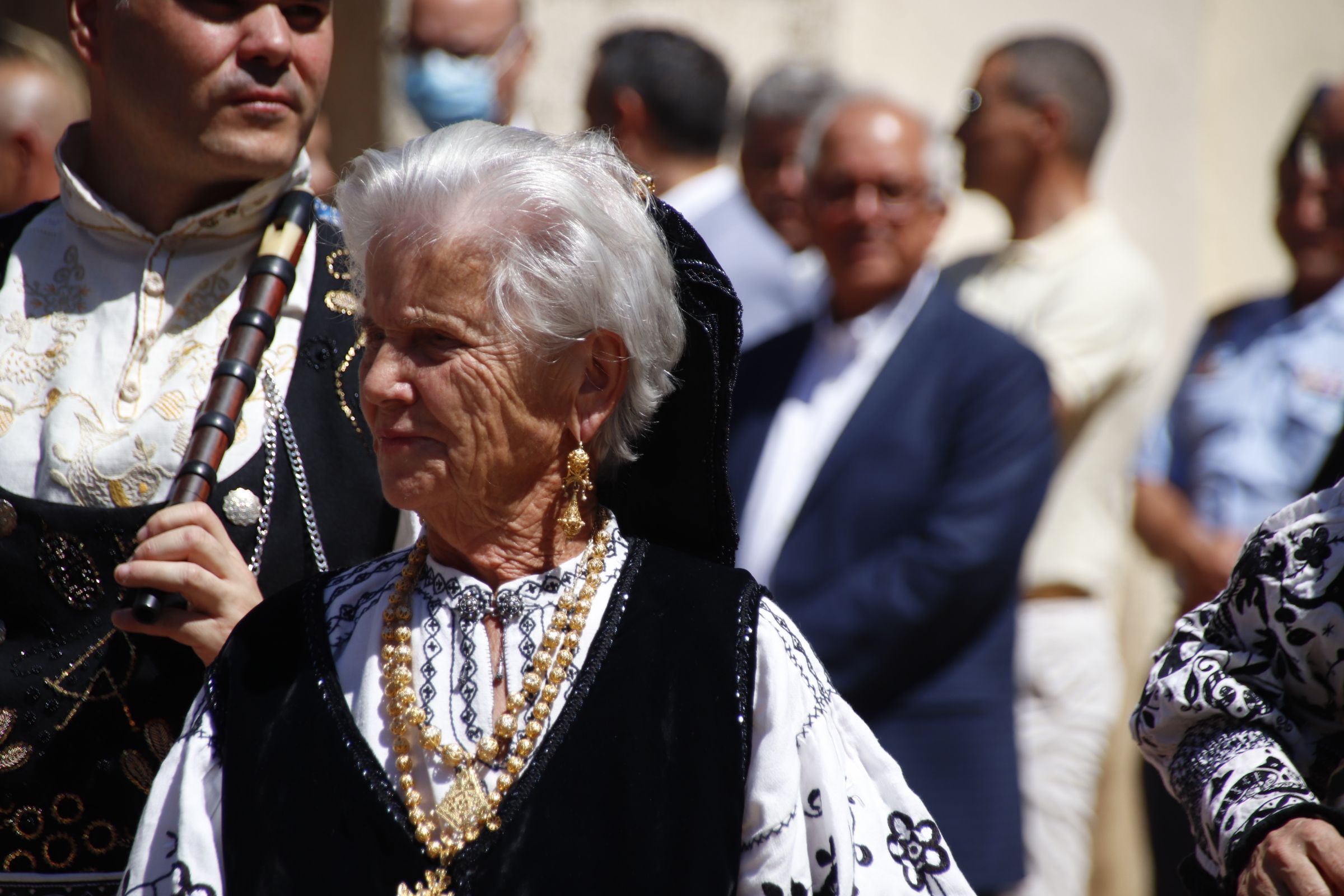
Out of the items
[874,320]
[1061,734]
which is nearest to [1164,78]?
[874,320]

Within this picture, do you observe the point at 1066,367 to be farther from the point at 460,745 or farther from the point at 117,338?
the point at 460,745

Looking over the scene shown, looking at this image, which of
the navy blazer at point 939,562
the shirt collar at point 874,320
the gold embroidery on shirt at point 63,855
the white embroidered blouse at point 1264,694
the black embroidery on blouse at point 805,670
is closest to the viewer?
the black embroidery on blouse at point 805,670

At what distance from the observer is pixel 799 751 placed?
2.13 m

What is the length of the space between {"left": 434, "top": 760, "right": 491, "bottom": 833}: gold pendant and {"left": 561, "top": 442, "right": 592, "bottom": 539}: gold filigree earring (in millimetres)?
373

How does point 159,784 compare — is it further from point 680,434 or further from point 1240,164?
point 1240,164

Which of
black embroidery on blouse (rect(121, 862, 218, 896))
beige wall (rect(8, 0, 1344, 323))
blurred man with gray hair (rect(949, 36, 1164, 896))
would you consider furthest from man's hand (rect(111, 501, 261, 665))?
beige wall (rect(8, 0, 1344, 323))

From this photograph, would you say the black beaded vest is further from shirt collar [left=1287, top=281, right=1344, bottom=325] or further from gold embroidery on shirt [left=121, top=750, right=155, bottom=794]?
shirt collar [left=1287, top=281, right=1344, bottom=325]

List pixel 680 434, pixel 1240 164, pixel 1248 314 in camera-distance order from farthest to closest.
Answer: pixel 1240 164 < pixel 1248 314 < pixel 680 434

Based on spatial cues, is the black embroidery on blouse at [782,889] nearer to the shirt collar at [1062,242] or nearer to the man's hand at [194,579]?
the man's hand at [194,579]

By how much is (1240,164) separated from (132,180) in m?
6.36

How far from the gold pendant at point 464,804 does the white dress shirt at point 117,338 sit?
72 cm

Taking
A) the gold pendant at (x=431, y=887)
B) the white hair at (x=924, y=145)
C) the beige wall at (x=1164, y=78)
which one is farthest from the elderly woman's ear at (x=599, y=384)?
the beige wall at (x=1164, y=78)

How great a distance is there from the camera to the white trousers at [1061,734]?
15.3 feet

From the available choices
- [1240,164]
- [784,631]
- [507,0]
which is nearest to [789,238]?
[507,0]
